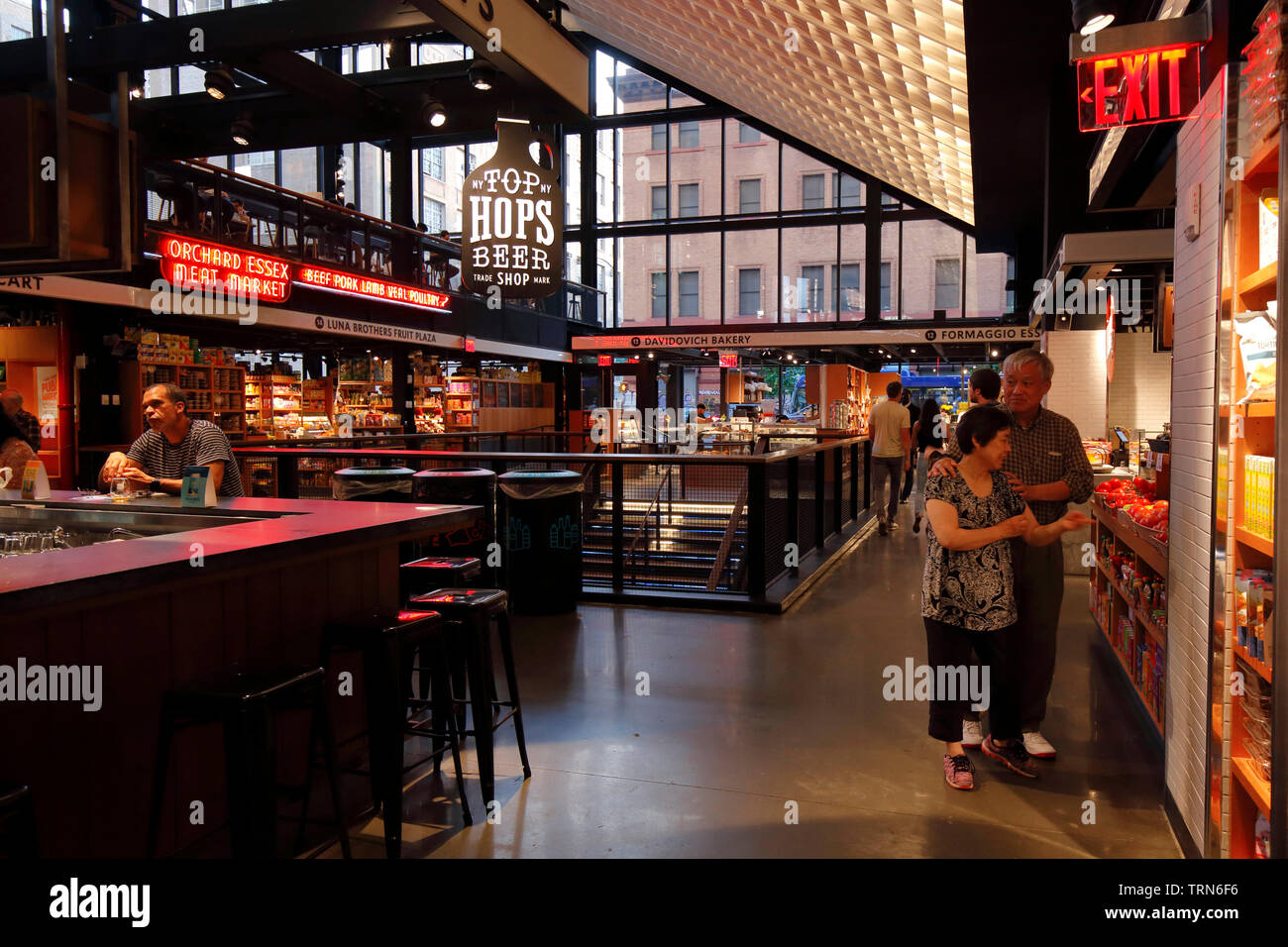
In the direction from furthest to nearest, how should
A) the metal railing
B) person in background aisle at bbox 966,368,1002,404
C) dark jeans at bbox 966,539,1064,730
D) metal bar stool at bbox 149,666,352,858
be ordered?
the metal railing < person in background aisle at bbox 966,368,1002,404 < dark jeans at bbox 966,539,1064,730 < metal bar stool at bbox 149,666,352,858

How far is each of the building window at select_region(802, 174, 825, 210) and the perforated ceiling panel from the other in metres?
6.80

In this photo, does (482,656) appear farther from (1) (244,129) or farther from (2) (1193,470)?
(1) (244,129)

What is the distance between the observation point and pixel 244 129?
20.2ft

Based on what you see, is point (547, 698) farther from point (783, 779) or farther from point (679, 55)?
point (679, 55)

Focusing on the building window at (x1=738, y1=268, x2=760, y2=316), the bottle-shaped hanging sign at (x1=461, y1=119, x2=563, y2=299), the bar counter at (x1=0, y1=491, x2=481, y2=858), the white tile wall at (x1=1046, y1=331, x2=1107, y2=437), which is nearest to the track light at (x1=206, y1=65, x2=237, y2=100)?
the bottle-shaped hanging sign at (x1=461, y1=119, x2=563, y2=299)

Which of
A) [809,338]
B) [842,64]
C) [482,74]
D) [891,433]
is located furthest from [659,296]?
[482,74]

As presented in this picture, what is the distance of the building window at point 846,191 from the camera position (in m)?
21.5

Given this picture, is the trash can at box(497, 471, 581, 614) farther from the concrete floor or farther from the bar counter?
the bar counter

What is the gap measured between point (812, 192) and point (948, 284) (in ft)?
13.3

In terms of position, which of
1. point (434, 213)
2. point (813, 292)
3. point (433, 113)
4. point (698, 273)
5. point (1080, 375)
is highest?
point (434, 213)

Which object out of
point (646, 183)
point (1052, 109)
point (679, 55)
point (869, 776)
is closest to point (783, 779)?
point (869, 776)

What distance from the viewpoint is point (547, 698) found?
4344mm

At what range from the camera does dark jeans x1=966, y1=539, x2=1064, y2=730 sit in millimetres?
3559
